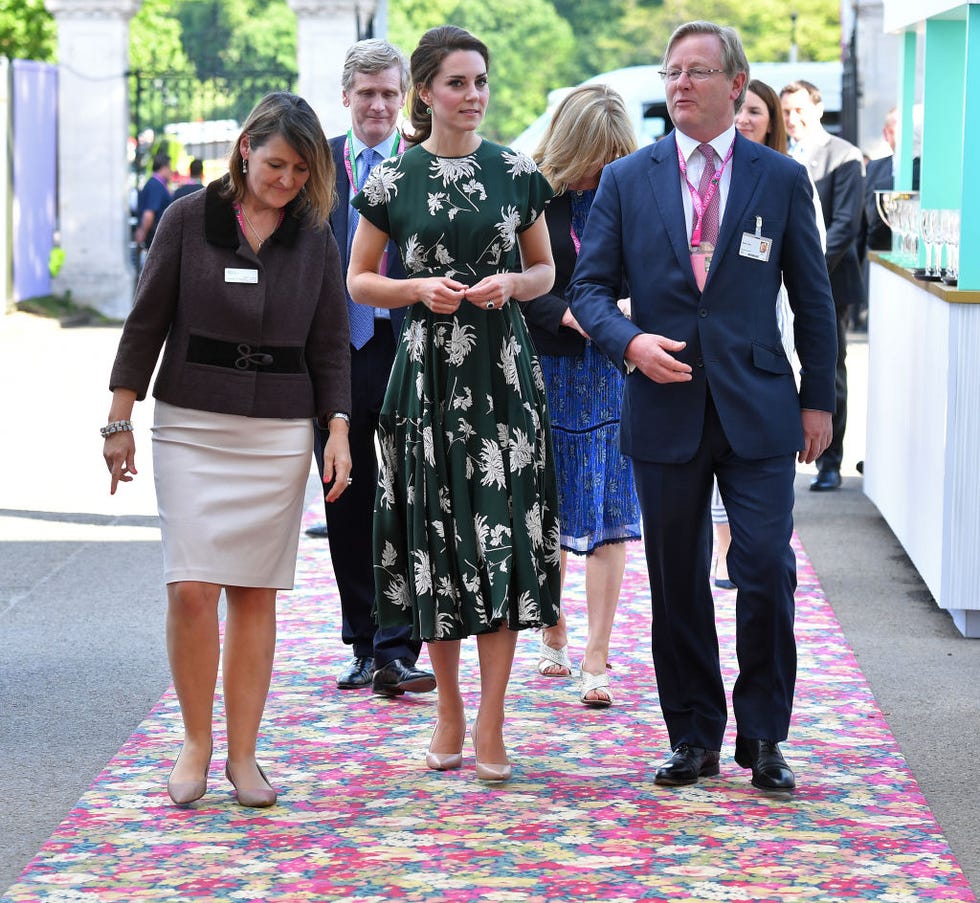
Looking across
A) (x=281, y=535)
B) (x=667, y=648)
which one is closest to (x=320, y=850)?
(x=281, y=535)

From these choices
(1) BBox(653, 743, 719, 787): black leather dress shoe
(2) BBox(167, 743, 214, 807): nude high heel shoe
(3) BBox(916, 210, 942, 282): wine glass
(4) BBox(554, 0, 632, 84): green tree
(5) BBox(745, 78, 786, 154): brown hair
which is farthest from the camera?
(4) BBox(554, 0, 632, 84): green tree

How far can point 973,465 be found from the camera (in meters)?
7.09

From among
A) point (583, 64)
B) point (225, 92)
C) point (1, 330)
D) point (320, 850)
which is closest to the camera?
point (320, 850)

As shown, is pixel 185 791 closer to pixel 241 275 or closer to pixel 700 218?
pixel 241 275

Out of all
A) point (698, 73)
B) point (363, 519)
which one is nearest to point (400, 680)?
point (363, 519)

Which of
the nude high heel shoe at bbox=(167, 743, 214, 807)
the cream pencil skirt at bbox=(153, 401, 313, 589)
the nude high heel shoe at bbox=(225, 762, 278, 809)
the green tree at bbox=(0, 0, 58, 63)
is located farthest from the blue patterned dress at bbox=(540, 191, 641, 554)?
the green tree at bbox=(0, 0, 58, 63)

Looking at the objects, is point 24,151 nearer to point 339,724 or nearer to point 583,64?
point 339,724

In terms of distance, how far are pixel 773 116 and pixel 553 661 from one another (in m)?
2.52

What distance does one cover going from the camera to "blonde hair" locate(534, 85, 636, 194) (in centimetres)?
609

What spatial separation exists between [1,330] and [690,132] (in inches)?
640

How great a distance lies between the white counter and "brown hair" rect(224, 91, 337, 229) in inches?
118

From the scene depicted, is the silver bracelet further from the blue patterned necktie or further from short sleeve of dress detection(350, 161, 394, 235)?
the blue patterned necktie

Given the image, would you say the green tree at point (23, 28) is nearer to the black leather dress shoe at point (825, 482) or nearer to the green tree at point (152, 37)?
the green tree at point (152, 37)

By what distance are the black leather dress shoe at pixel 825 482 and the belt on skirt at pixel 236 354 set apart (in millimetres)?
6424
